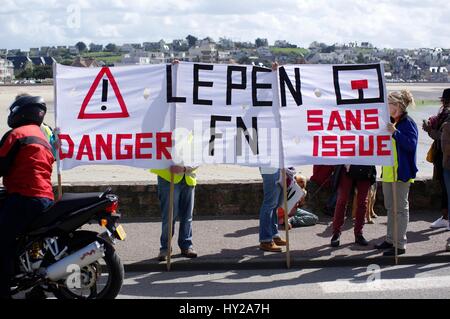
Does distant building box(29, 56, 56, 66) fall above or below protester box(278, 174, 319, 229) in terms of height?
above

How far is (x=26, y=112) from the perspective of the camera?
6621 mm

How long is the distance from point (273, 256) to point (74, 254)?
277cm

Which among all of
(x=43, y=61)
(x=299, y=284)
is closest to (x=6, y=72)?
(x=43, y=61)

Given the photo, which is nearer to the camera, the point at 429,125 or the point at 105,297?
the point at 105,297

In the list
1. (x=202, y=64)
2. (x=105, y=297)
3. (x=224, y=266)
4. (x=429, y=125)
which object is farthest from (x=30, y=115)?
(x=429, y=125)

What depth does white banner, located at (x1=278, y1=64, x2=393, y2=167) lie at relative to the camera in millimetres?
8359

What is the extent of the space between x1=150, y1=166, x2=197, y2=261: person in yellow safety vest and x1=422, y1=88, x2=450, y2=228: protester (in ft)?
11.5

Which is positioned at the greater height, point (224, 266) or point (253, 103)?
point (253, 103)

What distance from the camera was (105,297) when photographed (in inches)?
260

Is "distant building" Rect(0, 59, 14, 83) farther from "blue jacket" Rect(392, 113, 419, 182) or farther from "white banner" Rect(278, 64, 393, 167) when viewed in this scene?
"blue jacket" Rect(392, 113, 419, 182)

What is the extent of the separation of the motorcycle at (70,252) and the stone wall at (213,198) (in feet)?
12.4

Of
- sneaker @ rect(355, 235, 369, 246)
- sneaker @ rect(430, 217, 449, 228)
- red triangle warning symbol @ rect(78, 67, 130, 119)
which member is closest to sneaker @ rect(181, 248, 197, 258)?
red triangle warning symbol @ rect(78, 67, 130, 119)
